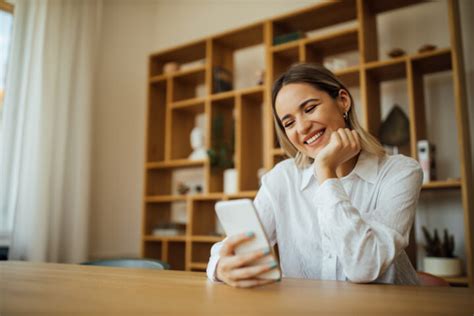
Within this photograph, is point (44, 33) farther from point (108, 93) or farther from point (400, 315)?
point (400, 315)

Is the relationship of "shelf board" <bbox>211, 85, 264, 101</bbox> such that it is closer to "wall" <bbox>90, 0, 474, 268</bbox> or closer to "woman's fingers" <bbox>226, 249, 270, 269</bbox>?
"wall" <bbox>90, 0, 474, 268</bbox>

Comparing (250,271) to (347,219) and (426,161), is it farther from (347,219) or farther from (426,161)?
(426,161)

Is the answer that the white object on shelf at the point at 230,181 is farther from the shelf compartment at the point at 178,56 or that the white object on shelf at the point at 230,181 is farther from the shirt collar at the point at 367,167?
the shirt collar at the point at 367,167

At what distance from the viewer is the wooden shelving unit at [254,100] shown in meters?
2.18

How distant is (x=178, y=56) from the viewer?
331cm

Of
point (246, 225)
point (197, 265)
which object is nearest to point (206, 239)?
point (197, 265)

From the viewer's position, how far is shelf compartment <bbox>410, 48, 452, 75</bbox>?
2.15m

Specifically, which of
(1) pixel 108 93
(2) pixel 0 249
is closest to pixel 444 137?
(1) pixel 108 93

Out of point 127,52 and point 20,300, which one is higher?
point 127,52

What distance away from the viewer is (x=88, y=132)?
293cm

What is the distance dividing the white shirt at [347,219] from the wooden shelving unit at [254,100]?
3.51 ft

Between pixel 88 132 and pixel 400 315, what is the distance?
274 centimetres

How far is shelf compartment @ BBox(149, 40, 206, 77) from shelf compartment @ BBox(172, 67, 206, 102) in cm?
21

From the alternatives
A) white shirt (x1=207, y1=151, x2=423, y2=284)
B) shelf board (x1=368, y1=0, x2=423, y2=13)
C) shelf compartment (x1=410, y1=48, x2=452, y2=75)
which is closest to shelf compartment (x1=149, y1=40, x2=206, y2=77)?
shelf board (x1=368, y1=0, x2=423, y2=13)
